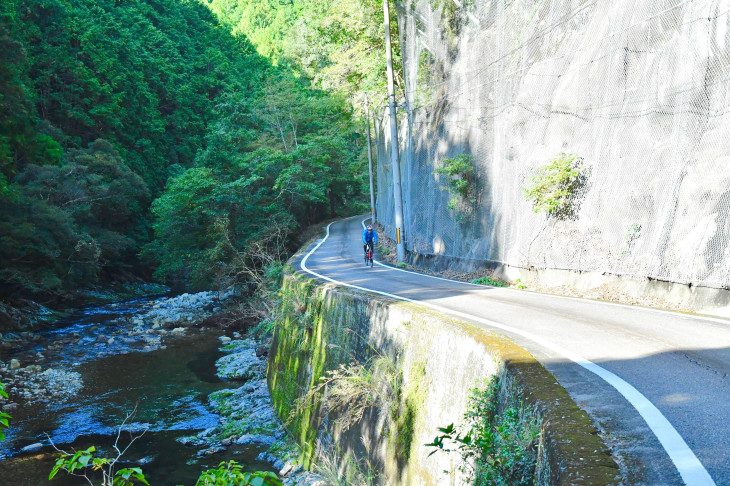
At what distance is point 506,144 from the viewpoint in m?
14.7

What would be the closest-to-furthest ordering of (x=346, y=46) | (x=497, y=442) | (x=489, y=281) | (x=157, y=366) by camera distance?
(x=497, y=442) < (x=489, y=281) < (x=157, y=366) < (x=346, y=46)

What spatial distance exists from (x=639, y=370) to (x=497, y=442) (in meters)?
1.87

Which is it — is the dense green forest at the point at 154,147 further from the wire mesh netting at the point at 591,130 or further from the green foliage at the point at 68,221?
the wire mesh netting at the point at 591,130

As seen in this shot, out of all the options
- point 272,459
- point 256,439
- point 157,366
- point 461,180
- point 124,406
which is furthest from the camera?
point 157,366

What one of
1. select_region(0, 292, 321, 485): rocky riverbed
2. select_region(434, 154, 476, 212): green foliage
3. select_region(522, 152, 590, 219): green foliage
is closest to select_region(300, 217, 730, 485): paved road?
select_region(522, 152, 590, 219): green foliage

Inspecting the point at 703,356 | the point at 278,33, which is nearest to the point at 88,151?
the point at 703,356

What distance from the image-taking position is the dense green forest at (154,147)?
2945 cm

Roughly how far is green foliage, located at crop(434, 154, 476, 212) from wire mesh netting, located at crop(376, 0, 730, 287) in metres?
0.09

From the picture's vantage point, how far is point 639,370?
18.0 ft

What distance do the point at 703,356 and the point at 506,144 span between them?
9.67m

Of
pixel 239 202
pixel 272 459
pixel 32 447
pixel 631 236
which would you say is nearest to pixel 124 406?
pixel 32 447

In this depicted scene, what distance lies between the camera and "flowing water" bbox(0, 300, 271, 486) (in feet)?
40.3

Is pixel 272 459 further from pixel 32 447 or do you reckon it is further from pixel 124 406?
pixel 124 406

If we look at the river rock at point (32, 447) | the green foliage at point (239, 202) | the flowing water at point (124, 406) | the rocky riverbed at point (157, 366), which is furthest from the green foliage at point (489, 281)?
the green foliage at point (239, 202)
